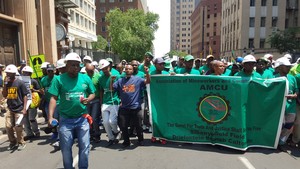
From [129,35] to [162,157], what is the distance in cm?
4065

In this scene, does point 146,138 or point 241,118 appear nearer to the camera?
point 241,118

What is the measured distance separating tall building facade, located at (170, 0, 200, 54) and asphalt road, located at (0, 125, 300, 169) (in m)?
172

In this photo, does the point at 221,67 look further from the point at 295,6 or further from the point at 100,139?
the point at 295,6

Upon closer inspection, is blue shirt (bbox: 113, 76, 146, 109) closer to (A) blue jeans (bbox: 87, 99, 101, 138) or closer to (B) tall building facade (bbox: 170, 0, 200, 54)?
(A) blue jeans (bbox: 87, 99, 101, 138)

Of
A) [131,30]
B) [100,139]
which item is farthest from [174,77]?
[131,30]

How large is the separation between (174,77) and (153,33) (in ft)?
140

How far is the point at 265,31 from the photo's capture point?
50156 millimetres

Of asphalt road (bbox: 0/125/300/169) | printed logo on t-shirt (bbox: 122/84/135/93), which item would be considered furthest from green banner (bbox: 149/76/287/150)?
printed logo on t-shirt (bbox: 122/84/135/93)

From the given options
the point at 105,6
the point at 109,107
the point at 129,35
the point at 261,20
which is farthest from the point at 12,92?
the point at 105,6

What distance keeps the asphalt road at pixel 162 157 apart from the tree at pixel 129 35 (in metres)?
Result: 39.2

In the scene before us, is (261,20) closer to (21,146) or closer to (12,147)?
(21,146)

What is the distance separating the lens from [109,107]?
6.17 metres

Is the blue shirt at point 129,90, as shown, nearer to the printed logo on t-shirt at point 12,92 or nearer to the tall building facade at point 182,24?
the printed logo on t-shirt at point 12,92

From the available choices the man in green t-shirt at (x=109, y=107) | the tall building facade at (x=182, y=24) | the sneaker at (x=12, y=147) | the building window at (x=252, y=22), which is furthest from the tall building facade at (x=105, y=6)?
the tall building facade at (x=182, y=24)
